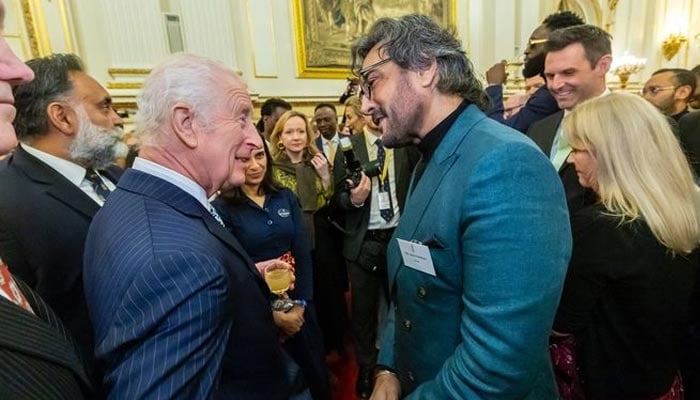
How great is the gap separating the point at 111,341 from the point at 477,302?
700mm

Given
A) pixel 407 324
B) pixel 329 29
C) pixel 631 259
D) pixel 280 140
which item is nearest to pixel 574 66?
pixel 631 259

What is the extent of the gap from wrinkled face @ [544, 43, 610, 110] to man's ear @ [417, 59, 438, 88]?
4.32 ft

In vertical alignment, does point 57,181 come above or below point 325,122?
above

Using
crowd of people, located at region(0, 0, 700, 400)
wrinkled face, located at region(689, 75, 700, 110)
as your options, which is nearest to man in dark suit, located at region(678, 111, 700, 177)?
wrinkled face, located at region(689, 75, 700, 110)

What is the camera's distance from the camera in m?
2.40

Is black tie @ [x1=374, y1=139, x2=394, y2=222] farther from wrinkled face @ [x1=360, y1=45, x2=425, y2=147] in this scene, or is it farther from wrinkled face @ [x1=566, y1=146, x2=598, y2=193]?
wrinkled face @ [x1=360, y1=45, x2=425, y2=147]

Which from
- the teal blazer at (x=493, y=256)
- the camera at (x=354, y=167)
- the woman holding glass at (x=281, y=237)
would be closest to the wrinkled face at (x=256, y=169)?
the woman holding glass at (x=281, y=237)

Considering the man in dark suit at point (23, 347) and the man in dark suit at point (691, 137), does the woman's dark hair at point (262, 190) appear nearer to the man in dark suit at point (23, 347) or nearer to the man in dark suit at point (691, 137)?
the man in dark suit at point (23, 347)

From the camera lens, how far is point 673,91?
144 inches

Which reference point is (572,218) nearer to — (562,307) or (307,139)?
(562,307)

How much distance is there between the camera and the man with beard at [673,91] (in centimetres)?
366

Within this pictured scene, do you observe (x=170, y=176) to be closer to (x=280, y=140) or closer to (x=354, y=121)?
(x=280, y=140)

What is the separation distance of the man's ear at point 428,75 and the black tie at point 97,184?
4.55 ft

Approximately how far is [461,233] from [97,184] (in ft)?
5.03
